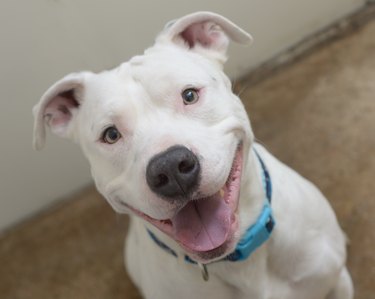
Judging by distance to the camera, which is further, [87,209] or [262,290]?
[87,209]

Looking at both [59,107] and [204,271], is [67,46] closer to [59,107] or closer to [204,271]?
[59,107]

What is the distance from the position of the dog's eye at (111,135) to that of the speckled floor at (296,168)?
4.11ft

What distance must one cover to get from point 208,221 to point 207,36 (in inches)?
24.4

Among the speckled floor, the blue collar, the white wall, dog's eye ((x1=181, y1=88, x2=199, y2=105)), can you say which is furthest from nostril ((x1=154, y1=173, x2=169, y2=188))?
the white wall

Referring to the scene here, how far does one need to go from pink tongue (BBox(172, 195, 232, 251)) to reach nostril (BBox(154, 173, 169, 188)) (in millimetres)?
161

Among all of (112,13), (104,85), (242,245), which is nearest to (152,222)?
(242,245)

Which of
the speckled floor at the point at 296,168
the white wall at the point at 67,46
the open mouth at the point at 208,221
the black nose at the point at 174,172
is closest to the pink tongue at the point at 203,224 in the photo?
the open mouth at the point at 208,221

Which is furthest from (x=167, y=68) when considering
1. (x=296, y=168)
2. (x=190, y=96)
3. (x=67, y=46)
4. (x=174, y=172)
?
(x=296, y=168)

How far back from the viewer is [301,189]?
186 centimetres

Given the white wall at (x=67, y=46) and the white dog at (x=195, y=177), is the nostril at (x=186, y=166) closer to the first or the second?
the white dog at (x=195, y=177)

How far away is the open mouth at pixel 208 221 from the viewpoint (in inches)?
57.4

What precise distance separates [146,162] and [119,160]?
168 mm

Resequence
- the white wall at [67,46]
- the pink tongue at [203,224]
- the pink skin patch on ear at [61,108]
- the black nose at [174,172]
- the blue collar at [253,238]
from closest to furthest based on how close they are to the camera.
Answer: the black nose at [174,172]
the pink tongue at [203,224]
the blue collar at [253,238]
the pink skin patch on ear at [61,108]
the white wall at [67,46]

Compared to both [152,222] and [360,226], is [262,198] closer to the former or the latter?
[152,222]
